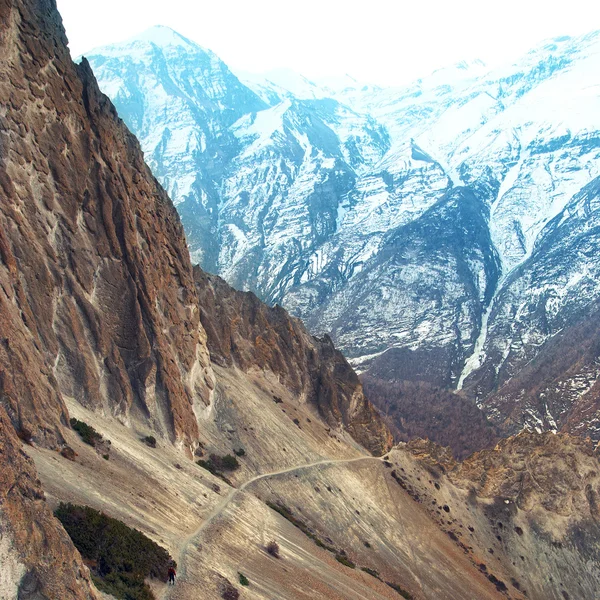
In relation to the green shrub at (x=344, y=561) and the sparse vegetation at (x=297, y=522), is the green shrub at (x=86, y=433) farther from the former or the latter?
the green shrub at (x=344, y=561)

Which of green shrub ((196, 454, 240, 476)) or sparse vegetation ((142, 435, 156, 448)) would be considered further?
green shrub ((196, 454, 240, 476))

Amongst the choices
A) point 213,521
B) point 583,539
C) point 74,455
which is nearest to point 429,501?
point 583,539

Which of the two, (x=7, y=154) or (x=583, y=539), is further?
(x=583, y=539)

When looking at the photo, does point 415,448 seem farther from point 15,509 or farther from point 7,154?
point 15,509

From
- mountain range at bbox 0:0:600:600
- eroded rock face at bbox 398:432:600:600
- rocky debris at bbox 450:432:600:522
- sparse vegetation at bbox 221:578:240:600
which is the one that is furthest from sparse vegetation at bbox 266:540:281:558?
rocky debris at bbox 450:432:600:522

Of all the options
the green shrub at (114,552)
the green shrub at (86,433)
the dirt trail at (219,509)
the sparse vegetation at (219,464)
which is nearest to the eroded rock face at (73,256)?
the green shrub at (86,433)

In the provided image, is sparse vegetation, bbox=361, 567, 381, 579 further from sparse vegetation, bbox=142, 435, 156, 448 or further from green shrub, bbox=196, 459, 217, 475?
sparse vegetation, bbox=142, 435, 156, 448

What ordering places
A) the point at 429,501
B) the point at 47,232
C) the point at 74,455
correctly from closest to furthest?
the point at 74,455 < the point at 47,232 < the point at 429,501
